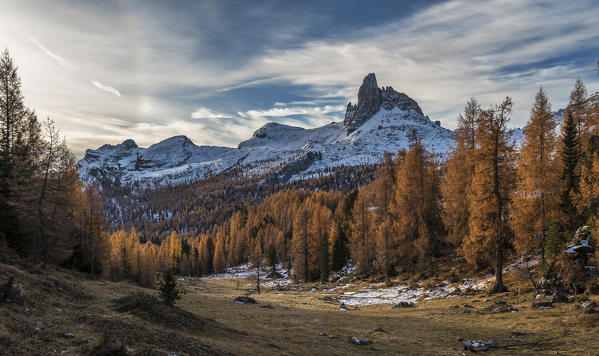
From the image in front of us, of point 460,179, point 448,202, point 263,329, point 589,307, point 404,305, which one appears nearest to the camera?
point 589,307

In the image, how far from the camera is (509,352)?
13.7 meters

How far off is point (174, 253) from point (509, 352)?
113551mm

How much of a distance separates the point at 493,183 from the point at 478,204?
6.81 feet

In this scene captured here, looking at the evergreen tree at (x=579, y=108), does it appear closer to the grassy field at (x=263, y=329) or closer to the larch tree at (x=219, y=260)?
the grassy field at (x=263, y=329)

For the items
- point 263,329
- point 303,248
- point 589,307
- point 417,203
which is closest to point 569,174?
point 417,203

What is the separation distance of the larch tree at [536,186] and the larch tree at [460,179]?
21.2ft

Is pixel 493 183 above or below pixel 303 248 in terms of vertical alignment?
above

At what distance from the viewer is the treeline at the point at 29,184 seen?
1147 inches

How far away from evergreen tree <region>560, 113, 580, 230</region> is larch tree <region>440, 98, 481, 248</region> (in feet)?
25.2

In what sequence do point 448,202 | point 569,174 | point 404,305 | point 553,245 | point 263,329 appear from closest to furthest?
point 263,329
point 553,245
point 404,305
point 569,174
point 448,202

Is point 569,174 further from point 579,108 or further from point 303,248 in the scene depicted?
point 303,248

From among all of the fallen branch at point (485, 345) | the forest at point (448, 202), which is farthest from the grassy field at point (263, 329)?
the forest at point (448, 202)

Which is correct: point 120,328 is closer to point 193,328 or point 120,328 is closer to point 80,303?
point 193,328

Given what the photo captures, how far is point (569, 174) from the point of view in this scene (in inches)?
1187
